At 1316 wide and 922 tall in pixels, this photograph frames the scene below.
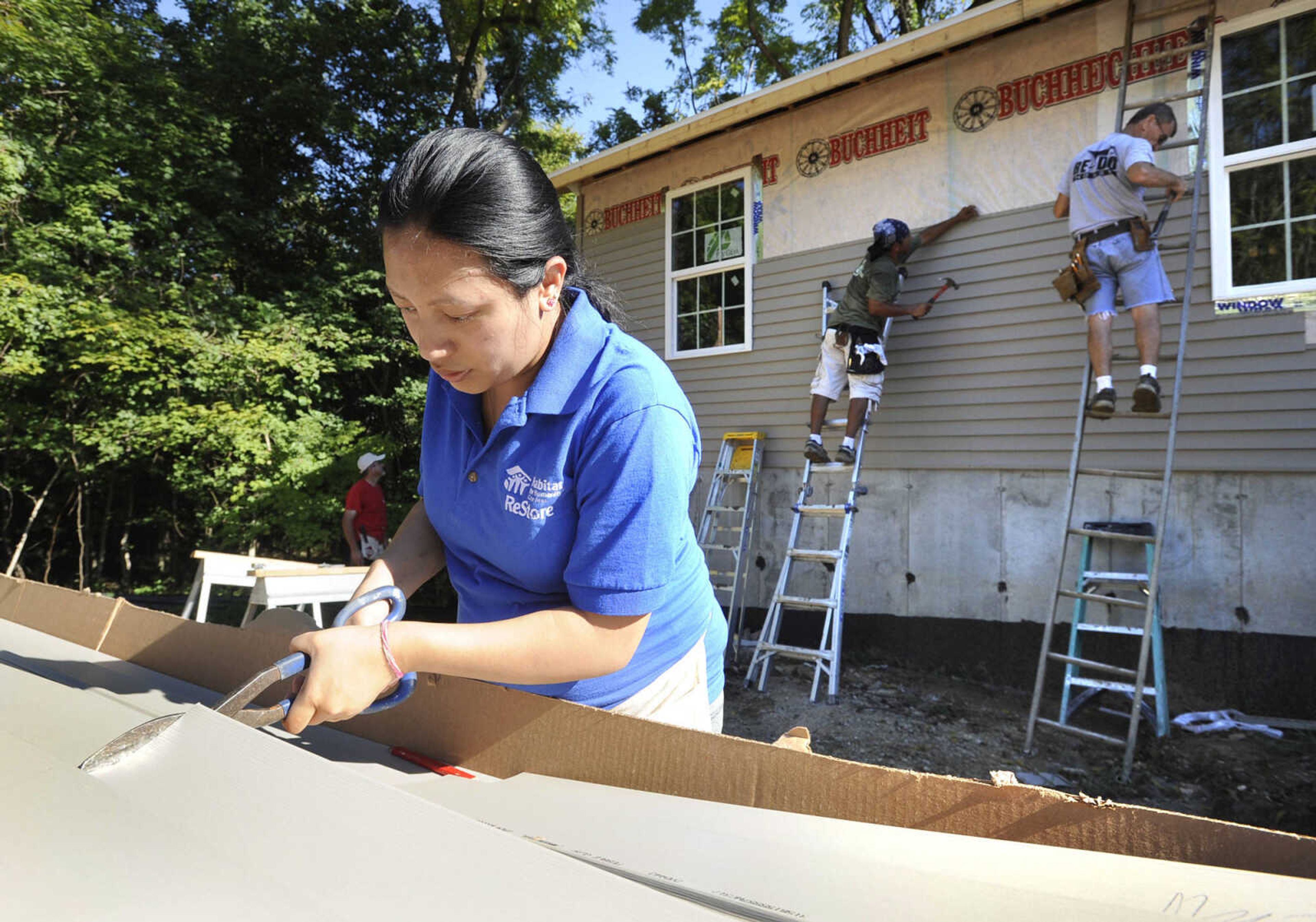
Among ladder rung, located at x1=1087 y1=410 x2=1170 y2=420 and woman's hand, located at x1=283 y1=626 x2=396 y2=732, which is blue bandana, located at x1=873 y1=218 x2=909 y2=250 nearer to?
ladder rung, located at x1=1087 y1=410 x2=1170 y2=420

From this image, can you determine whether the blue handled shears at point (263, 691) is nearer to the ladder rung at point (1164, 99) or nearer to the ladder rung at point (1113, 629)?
the ladder rung at point (1113, 629)

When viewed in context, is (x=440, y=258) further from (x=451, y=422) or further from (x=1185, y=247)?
(x=1185, y=247)

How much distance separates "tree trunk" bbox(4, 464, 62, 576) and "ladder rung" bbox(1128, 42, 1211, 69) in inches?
481

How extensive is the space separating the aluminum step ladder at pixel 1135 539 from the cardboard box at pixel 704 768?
3501mm

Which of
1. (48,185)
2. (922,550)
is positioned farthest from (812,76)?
(48,185)

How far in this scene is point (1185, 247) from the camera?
464cm

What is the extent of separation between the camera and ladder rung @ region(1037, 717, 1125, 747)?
12.9ft

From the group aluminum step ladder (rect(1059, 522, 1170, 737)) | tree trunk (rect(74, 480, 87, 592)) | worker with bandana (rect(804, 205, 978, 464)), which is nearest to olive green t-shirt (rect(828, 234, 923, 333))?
worker with bandana (rect(804, 205, 978, 464))

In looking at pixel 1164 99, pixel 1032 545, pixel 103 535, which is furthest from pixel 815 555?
pixel 103 535

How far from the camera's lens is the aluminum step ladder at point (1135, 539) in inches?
159

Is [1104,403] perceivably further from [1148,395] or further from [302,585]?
[302,585]

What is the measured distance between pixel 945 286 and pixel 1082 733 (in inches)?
125

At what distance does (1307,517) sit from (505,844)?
5280 millimetres

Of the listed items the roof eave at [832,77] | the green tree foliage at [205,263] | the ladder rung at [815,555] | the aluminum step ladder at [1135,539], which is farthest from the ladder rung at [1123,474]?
the green tree foliage at [205,263]
